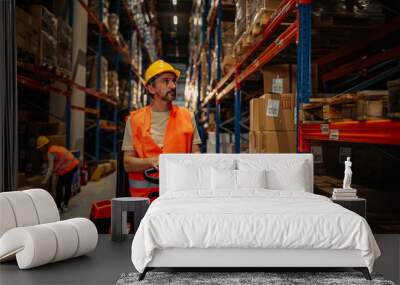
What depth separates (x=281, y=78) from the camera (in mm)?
6047

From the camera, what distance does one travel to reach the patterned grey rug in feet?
9.02

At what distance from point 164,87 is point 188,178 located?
0.87m

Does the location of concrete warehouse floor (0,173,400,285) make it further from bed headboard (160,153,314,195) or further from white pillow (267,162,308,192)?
white pillow (267,162,308,192)

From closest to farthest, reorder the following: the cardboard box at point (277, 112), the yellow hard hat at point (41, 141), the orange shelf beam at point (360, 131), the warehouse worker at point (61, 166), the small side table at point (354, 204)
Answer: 1. the orange shelf beam at point (360, 131)
2. the small side table at point (354, 204)
3. the cardboard box at point (277, 112)
4. the warehouse worker at point (61, 166)
5. the yellow hard hat at point (41, 141)

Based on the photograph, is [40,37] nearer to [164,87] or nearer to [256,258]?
[164,87]

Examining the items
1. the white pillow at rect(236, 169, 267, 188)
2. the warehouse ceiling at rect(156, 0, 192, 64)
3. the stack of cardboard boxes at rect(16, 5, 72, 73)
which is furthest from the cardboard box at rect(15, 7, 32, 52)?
the warehouse ceiling at rect(156, 0, 192, 64)

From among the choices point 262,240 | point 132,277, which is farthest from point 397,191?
point 132,277

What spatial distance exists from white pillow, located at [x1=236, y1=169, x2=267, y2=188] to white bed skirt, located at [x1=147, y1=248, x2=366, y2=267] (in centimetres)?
99

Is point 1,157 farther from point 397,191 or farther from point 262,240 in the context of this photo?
point 397,191

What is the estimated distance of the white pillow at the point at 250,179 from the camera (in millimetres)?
3803

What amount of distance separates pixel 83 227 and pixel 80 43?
22.2 feet

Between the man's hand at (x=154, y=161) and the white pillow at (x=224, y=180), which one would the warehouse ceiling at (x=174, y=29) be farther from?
the white pillow at (x=224, y=180)

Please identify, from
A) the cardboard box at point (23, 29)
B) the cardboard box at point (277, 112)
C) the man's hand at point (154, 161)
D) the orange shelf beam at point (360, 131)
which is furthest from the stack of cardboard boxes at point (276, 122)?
the cardboard box at point (23, 29)

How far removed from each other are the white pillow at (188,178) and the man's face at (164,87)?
674mm
